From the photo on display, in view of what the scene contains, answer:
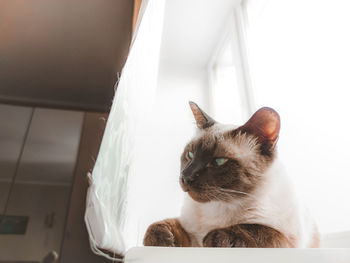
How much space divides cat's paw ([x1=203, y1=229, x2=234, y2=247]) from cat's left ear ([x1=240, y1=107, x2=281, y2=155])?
17 centimetres

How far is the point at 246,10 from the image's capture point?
100cm

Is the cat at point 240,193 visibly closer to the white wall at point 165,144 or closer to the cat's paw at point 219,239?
the cat's paw at point 219,239

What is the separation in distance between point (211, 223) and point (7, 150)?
7.02ft

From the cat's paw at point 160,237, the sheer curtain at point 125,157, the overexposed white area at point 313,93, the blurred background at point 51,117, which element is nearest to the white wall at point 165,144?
the sheer curtain at point 125,157

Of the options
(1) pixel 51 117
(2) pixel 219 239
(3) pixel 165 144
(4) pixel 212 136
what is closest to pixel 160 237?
(2) pixel 219 239

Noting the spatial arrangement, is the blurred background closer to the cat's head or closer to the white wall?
the white wall

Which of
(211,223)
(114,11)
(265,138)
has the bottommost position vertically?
(211,223)

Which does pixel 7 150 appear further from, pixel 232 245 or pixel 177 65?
pixel 232 245

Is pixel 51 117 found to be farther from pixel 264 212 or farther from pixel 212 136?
pixel 264 212

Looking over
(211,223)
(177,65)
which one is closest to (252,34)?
(177,65)

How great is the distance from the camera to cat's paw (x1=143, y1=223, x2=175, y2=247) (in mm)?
352

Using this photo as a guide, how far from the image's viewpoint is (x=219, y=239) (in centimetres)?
32

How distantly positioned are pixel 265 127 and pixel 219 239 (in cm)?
21

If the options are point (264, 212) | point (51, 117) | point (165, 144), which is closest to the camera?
point (264, 212)
